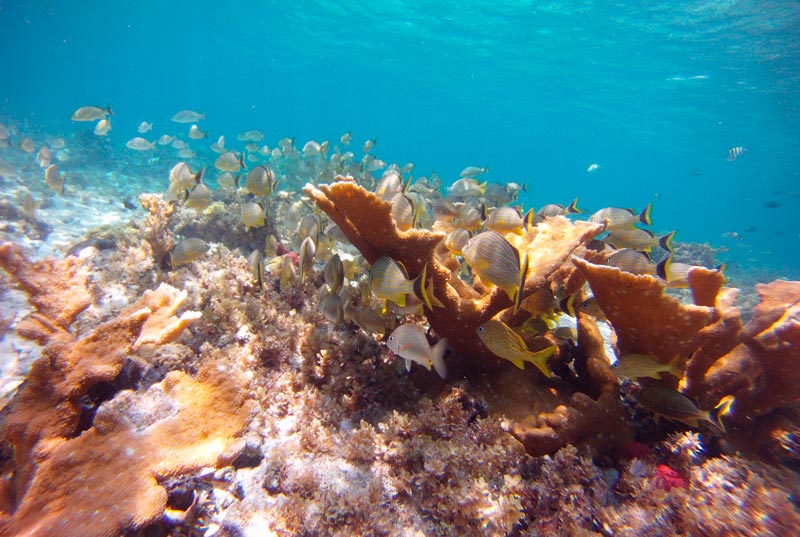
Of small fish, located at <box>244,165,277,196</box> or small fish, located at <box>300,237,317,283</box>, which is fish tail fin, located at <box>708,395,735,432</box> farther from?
small fish, located at <box>244,165,277,196</box>

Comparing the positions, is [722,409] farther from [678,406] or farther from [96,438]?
[96,438]

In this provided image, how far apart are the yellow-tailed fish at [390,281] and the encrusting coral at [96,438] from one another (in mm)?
1607

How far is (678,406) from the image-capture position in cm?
271

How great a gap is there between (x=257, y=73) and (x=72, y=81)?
147m

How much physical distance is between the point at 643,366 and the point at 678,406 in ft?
1.32

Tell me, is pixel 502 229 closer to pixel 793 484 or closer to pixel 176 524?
pixel 793 484

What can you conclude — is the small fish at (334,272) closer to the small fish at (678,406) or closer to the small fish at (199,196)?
the small fish at (678,406)

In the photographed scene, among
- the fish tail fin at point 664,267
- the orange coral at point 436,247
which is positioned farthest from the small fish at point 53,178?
the fish tail fin at point 664,267

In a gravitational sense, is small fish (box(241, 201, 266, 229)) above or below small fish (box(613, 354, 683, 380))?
below

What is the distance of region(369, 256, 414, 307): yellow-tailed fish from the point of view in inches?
106

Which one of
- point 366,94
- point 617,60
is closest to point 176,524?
point 617,60

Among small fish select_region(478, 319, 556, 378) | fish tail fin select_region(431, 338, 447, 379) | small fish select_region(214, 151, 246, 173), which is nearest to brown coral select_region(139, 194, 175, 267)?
small fish select_region(214, 151, 246, 173)

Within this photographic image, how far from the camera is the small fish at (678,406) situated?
8.74ft

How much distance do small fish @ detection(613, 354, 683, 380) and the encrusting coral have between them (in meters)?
3.02
